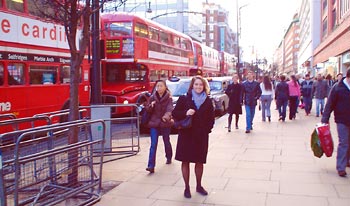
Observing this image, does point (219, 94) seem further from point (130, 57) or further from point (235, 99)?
point (235, 99)

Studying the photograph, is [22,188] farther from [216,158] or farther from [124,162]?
[216,158]

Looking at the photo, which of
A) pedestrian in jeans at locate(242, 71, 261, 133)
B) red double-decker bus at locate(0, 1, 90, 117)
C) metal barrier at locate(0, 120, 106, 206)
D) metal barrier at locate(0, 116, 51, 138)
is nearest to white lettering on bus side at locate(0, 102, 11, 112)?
red double-decker bus at locate(0, 1, 90, 117)

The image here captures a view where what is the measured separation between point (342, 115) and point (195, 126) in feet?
8.75

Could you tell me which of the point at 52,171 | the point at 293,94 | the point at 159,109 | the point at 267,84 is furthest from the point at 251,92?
the point at 52,171

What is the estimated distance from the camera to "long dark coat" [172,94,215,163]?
5.65 metres

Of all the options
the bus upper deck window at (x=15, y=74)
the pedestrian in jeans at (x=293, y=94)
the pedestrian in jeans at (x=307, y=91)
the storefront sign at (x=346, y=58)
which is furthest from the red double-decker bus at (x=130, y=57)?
the storefront sign at (x=346, y=58)

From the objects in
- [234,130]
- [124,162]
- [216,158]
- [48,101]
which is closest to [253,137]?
[234,130]

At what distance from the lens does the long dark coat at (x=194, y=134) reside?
5.65m

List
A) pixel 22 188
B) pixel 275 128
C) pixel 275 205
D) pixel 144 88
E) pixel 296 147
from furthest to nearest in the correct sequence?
pixel 144 88 → pixel 275 128 → pixel 296 147 → pixel 275 205 → pixel 22 188

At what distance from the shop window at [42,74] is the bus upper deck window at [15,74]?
1.13 ft

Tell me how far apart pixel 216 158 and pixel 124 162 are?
6.08 feet

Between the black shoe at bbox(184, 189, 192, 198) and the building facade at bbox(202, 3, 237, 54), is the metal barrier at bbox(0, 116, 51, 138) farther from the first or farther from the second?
the building facade at bbox(202, 3, 237, 54)

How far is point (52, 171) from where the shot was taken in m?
5.33

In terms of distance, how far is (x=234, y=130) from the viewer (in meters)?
12.9
